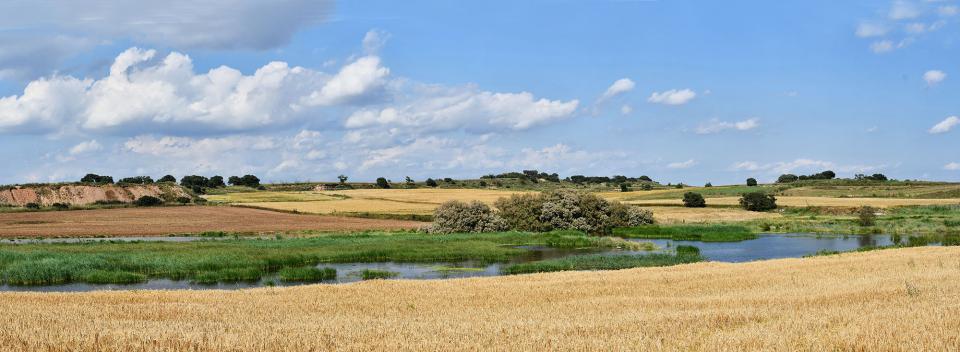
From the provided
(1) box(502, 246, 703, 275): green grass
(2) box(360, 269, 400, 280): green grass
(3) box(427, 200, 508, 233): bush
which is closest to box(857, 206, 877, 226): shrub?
(3) box(427, 200, 508, 233): bush

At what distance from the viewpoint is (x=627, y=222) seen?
7831cm

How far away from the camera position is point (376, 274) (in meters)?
38.0

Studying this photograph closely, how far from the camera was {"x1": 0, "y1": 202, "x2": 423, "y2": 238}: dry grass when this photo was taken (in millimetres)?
69312

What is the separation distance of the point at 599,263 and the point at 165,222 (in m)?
54.0

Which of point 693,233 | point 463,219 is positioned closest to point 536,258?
point 463,219

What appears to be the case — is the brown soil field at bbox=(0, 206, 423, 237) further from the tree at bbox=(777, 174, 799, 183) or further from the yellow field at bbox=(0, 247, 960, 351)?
the tree at bbox=(777, 174, 799, 183)

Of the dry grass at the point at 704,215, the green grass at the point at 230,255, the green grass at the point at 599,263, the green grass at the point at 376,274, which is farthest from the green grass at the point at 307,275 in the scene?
the dry grass at the point at 704,215

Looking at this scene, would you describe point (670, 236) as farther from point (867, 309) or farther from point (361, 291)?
point (867, 309)

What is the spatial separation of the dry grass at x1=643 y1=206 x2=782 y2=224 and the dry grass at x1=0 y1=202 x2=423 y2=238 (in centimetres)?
2823

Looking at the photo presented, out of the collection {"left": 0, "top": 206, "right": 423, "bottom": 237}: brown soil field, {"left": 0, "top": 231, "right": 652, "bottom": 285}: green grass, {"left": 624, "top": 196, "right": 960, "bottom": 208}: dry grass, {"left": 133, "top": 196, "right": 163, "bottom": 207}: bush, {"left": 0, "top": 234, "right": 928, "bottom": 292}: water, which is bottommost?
{"left": 0, "top": 234, "right": 928, "bottom": 292}: water

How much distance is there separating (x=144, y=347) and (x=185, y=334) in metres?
1.22

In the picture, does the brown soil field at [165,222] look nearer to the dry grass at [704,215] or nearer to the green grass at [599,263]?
the dry grass at [704,215]

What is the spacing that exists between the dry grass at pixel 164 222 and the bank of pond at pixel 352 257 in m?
14.6

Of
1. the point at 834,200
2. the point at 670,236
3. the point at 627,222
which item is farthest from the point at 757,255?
the point at 834,200
